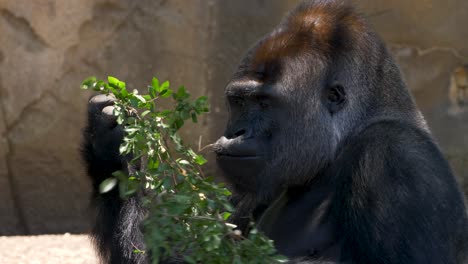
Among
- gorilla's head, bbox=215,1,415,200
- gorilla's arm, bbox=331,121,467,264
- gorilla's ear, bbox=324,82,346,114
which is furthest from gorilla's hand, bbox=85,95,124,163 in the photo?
gorilla's arm, bbox=331,121,467,264

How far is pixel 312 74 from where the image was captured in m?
3.80

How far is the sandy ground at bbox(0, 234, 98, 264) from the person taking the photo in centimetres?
589

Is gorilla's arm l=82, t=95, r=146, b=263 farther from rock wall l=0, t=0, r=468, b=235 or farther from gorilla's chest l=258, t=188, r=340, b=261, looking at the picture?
rock wall l=0, t=0, r=468, b=235

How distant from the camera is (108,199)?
4188mm

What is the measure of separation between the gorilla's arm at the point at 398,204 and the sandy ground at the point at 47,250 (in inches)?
111

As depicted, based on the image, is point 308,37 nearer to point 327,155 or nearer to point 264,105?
point 264,105

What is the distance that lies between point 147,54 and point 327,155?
3.46m

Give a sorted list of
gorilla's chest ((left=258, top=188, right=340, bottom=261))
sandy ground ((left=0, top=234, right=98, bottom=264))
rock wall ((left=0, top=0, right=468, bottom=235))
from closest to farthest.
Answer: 1. gorilla's chest ((left=258, top=188, right=340, bottom=261))
2. sandy ground ((left=0, top=234, right=98, bottom=264))
3. rock wall ((left=0, top=0, right=468, bottom=235))

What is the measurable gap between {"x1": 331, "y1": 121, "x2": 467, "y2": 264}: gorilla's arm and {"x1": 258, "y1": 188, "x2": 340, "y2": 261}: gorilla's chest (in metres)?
0.09

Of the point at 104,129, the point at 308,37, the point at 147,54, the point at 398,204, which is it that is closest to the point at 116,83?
the point at 104,129

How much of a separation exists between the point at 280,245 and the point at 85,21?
367 cm

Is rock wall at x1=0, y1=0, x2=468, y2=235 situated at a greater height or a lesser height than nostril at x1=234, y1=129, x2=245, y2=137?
greater

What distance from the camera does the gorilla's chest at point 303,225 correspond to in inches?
140

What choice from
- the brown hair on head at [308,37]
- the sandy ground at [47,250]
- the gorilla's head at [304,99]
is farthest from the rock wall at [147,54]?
the gorilla's head at [304,99]
